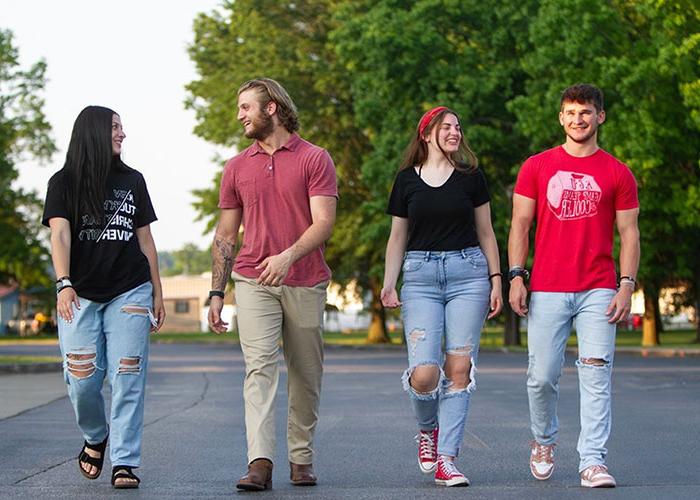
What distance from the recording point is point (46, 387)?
1983cm

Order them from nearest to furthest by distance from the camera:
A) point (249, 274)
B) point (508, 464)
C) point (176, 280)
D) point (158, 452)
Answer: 1. point (249, 274)
2. point (508, 464)
3. point (158, 452)
4. point (176, 280)

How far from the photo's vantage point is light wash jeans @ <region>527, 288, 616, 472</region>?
7715 mm

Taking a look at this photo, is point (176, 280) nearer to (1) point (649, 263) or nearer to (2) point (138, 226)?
(1) point (649, 263)

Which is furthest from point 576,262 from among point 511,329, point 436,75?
point 511,329

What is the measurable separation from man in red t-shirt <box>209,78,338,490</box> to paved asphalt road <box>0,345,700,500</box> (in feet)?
1.89

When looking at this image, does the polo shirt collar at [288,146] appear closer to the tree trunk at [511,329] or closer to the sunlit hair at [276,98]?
the sunlit hair at [276,98]

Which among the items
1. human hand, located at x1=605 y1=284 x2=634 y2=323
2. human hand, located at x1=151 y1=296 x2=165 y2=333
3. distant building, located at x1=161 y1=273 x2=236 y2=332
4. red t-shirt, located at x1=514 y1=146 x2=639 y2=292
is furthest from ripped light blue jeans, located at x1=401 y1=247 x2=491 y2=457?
distant building, located at x1=161 y1=273 x2=236 y2=332

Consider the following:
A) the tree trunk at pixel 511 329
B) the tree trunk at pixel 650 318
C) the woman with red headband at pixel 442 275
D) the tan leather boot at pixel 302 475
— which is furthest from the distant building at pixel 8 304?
the tan leather boot at pixel 302 475

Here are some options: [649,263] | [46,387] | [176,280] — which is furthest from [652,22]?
[176,280]

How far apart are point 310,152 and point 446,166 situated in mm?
794

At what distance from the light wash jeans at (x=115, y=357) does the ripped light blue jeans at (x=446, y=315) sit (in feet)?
4.73

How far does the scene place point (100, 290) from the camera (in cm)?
779

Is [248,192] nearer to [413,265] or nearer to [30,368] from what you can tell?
[413,265]

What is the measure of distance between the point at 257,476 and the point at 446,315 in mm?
1372
